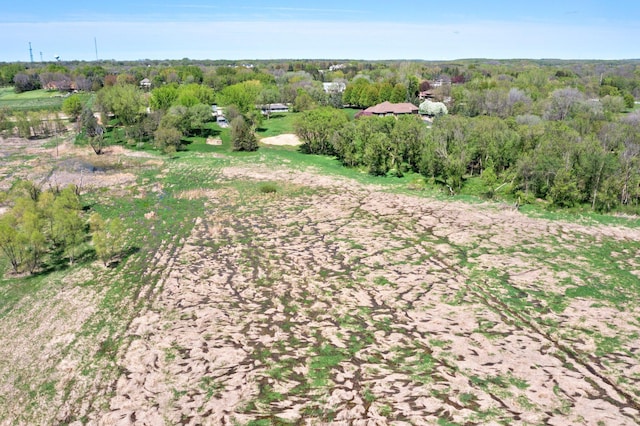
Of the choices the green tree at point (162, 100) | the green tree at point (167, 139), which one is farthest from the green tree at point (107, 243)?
the green tree at point (162, 100)

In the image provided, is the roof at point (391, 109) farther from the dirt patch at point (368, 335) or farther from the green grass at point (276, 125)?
the dirt patch at point (368, 335)

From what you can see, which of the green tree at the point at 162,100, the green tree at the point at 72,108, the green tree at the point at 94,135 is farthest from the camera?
the green tree at the point at 72,108

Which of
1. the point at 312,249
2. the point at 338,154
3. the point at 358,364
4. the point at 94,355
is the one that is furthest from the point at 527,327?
the point at 338,154

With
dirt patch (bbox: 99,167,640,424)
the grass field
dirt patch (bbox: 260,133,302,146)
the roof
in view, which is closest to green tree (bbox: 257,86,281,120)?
the roof

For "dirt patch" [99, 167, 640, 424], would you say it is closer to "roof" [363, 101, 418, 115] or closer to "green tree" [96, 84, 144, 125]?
"green tree" [96, 84, 144, 125]

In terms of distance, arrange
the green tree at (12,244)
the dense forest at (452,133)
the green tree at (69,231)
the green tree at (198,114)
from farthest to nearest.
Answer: the green tree at (198,114)
the dense forest at (452,133)
the green tree at (69,231)
the green tree at (12,244)
